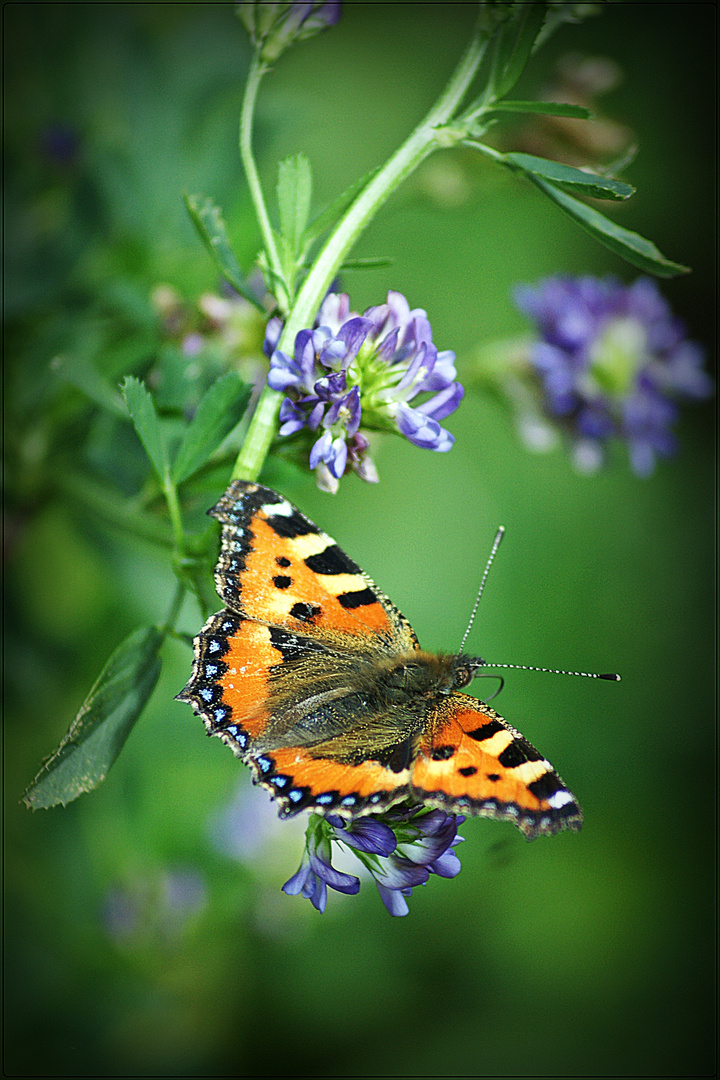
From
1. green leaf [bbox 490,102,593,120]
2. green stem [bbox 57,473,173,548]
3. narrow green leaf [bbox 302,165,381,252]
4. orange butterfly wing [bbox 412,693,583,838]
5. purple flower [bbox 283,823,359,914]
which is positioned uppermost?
green leaf [bbox 490,102,593,120]

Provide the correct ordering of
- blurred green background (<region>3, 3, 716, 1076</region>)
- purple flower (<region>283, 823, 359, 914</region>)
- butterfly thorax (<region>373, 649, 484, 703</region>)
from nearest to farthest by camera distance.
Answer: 1. purple flower (<region>283, 823, 359, 914</region>)
2. butterfly thorax (<region>373, 649, 484, 703</region>)
3. blurred green background (<region>3, 3, 716, 1076</region>)

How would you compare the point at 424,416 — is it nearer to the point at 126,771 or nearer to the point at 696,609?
the point at 126,771

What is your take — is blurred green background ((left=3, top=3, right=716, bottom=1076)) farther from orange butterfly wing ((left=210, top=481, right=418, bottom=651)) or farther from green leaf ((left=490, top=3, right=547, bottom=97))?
green leaf ((left=490, top=3, right=547, bottom=97))

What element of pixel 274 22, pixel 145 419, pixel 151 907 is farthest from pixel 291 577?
pixel 151 907

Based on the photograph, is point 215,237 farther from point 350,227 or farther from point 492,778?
point 492,778

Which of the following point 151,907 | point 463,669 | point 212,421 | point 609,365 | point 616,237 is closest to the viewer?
point 616,237

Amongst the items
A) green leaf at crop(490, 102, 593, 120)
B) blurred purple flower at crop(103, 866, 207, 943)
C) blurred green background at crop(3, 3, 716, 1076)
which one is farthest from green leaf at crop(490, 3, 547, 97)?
blurred purple flower at crop(103, 866, 207, 943)

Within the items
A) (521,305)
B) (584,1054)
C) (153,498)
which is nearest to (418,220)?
(521,305)
